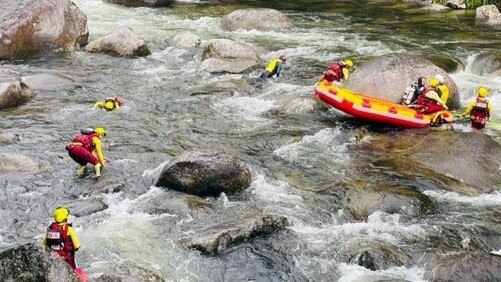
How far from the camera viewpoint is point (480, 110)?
12.5 m

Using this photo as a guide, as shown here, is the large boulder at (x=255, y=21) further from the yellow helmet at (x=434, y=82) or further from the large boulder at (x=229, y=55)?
the yellow helmet at (x=434, y=82)

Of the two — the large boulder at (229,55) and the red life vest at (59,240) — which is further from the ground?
the red life vest at (59,240)

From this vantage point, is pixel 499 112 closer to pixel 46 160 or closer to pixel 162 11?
pixel 46 160

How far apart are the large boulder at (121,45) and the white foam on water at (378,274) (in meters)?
12.0

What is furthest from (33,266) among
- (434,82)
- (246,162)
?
(434,82)

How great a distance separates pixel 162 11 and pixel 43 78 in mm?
10687

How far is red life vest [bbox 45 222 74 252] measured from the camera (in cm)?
722

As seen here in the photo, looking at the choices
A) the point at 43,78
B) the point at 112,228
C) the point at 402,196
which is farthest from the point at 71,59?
the point at 402,196

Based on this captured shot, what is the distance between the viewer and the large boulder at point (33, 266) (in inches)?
247

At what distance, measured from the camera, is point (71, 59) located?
17.6m

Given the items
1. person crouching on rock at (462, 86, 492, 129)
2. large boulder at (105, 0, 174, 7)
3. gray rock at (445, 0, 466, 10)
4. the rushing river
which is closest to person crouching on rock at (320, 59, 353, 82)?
the rushing river

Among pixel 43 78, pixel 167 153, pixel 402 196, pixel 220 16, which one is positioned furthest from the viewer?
pixel 220 16

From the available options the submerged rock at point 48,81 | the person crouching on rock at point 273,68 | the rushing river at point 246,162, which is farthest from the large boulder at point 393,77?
the submerged rock at point 48,81

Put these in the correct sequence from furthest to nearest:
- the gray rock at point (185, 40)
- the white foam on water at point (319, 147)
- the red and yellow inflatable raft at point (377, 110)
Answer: the gray rock at point (185, 40) → the red and yellow inflatable raft at point (377, 110) → the white foam on water at point (319, 147)
